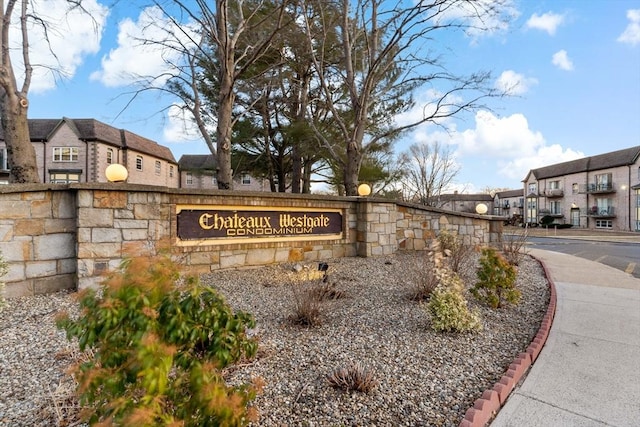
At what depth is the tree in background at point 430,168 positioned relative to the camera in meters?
21.3

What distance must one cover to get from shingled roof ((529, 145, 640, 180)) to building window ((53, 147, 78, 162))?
1874 inches

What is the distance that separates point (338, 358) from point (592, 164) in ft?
141

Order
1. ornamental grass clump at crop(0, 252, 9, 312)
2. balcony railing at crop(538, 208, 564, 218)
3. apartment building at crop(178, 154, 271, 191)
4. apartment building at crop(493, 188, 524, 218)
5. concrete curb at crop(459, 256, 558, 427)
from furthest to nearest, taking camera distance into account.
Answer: apartment building at crop(493, 188, 524, 218)
balcony railing at crop(538, 208, 564, 218)
apartment building at crop(178, 154, 271, 191)
ornamental grass clump at crop(0, 252, 9, 312)
concrete curb at crop(459, 256, 558, 427)

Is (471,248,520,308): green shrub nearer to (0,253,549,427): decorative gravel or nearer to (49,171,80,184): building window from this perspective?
(0,253,549,427): decorative gravel

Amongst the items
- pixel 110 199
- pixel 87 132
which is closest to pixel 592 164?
pixel 110 199

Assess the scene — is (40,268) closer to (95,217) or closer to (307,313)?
(95,217)

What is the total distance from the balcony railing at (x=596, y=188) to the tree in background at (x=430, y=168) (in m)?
21.6

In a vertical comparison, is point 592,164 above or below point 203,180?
above

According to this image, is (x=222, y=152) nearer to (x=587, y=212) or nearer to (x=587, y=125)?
(x=587, y=125)

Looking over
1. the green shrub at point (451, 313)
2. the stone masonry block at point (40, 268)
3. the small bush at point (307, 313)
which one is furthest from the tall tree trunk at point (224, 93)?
the green shrub at point (451, 313)

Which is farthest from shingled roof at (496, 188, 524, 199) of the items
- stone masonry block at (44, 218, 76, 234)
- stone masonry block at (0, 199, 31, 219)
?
stone masonry block at (0, 199, 31, 219)

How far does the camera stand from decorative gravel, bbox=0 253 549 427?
6.44ft

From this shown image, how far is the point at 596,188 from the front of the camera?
32594mm

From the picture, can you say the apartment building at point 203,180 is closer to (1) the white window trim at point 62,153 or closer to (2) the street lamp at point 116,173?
(1) the white window trim at point 62,153
